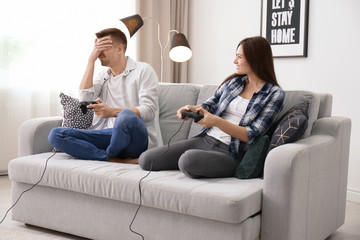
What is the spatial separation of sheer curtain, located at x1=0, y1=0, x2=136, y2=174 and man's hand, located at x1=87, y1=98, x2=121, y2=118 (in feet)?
4.66

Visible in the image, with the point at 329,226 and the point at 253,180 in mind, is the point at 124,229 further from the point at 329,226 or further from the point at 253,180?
the point at 329,226

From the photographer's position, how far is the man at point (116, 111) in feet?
9.02

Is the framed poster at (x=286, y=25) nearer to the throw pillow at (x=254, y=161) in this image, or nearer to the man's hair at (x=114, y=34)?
the man's hair at (x=114, y=34)

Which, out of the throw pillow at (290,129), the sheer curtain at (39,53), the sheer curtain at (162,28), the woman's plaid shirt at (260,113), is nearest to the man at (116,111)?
the woman's plaid shirt at (260,113)

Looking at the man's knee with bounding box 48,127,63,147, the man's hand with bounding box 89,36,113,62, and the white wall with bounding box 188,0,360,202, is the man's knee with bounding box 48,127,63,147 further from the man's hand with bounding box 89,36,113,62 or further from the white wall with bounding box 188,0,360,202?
the white wall with bounding box 188,0,360,202

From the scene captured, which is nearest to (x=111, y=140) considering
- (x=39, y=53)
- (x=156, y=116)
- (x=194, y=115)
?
(x=156, y=116)

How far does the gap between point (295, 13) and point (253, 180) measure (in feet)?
6.55

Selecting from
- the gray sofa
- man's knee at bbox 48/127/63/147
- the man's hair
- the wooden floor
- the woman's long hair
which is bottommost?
the wooden floor

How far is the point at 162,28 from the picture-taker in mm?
4898

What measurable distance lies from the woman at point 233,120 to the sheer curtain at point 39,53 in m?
1.78

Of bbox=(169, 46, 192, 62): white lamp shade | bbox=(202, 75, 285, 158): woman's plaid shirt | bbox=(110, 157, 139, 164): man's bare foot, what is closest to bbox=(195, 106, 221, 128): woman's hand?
bbox=(202, 75, 285, 158): woman's plaid shirt

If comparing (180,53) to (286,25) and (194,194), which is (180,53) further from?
(194,194)

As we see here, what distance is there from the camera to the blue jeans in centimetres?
271

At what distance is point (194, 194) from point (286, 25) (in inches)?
90.3
